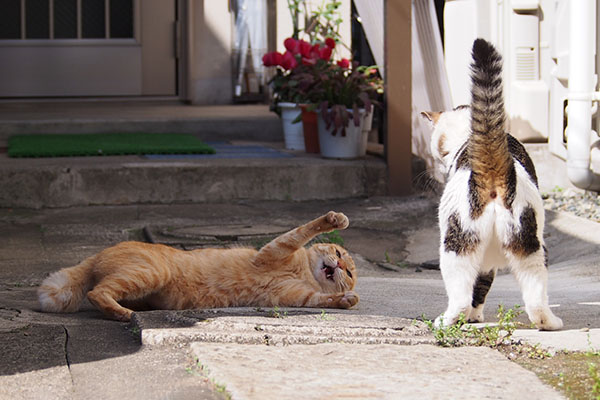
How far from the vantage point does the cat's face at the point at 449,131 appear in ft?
Result: 11.9

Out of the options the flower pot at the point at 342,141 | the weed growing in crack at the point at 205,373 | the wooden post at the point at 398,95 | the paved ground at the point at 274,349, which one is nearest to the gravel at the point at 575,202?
the wooden post at the point at 398,95

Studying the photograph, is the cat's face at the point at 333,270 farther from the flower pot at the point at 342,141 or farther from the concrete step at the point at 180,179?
the flower pot at the point at 342,141

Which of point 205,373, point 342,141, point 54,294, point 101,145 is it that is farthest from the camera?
point 101,145

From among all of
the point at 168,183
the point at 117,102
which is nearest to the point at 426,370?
the point at 168,183

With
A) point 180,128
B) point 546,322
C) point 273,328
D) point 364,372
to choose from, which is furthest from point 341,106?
point 364,372

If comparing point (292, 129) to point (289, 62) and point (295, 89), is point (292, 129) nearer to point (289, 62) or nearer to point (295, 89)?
point (295, 89)

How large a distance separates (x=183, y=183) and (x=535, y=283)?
4.10 meters

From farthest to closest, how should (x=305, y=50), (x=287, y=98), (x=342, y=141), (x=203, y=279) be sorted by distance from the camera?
(x=287, y=98) → (x=305, y=50) → (x=342, y=141) → (x=203, y=279)

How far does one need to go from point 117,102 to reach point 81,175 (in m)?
3.73

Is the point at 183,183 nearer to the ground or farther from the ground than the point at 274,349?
farther from the ground

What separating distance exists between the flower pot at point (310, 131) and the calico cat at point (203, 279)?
3.87 metres

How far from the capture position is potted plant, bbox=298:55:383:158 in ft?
23.0

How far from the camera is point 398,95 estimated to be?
23.0 ft

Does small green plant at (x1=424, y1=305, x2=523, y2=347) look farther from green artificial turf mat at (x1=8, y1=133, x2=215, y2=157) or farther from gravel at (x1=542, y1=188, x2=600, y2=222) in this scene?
green artificial turf mat at (x1=8, y1=133, x2=215, y2=157)
